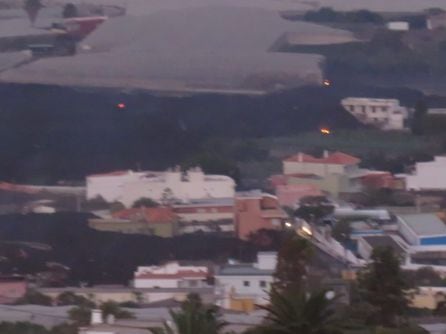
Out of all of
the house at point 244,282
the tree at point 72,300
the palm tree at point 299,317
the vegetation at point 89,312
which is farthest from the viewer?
the tree at point 72,300

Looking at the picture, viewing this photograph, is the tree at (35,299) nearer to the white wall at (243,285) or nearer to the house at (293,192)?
the white wall at (243,285)

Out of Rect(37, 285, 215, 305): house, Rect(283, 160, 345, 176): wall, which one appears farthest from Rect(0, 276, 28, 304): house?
Rect(283, 160, 345, 176): wall

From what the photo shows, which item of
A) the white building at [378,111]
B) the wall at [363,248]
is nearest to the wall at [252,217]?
the wall at [363,248]

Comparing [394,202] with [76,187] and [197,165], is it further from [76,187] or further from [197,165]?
[76,187]

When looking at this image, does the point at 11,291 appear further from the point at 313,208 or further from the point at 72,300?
the point at 313,208

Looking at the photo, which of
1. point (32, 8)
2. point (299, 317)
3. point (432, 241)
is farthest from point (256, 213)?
point (299, 317)

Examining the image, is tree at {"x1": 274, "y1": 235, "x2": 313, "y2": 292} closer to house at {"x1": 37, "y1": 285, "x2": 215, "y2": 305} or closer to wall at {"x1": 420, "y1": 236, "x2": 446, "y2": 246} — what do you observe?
house at {"x1": 37, "y1": 285, "x2": 215, "y2": 305}
